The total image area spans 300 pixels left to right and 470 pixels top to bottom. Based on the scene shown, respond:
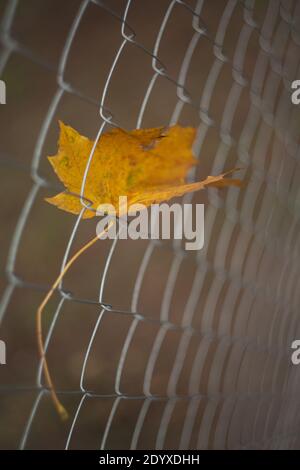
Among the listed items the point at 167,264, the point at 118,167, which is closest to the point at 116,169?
the point at 118,167

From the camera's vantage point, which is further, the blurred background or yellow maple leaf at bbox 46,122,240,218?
the blurred background

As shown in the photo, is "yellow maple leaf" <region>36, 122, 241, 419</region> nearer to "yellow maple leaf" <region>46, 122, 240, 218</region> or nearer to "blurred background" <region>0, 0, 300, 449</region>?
"yellow maple leaf" <region>46, 122, 240, 218</region>

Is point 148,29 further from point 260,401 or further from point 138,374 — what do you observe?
point 260,401

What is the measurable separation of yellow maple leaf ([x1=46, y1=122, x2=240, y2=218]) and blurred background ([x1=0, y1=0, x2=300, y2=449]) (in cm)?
10

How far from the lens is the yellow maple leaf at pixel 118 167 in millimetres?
511

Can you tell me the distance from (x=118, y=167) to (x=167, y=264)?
43.1 inches

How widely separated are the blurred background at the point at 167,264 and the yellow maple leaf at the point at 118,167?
0.10m

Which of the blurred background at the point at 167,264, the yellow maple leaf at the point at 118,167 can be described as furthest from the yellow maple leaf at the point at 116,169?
the blurred background at the point at 167,264

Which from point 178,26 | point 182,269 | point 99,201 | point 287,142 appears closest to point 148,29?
point 178,26

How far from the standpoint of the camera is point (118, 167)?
0.55 meters

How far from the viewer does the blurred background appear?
94cm

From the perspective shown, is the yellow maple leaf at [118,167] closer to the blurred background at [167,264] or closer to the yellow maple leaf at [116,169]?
the yellow maple leaf at [116,169]

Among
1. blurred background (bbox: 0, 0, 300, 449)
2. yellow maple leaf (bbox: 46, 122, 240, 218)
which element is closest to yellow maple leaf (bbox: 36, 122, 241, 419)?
yellow maple leaf (bbox: 46, 122, 240, 218)
